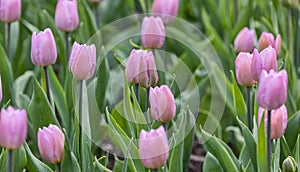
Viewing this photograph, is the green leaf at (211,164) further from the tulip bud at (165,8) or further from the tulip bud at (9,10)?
the tulip bud at (9,10)

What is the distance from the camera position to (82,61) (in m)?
1.60

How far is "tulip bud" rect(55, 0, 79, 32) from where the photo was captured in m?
2.04

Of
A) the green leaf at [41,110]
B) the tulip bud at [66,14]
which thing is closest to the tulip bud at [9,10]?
the tulip bud at [66,14]

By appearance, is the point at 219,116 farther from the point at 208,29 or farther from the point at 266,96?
the point at 266,96

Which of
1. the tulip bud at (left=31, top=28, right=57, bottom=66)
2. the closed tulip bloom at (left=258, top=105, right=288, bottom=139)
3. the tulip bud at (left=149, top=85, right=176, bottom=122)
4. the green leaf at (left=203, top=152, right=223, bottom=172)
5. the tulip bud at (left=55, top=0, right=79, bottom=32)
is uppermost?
the tulip bud at (left=55, top=0, right=79, bottom=32)

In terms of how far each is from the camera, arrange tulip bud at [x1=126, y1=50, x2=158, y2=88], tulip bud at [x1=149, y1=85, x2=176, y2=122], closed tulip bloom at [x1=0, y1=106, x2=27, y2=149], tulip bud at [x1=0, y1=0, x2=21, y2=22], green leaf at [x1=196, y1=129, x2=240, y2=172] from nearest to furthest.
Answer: closed tulip bloom at [x1=0, y1=106, x2=27, y2=149] → tulip bud at [x1=149, y1=85, x2=176, y2=122] → tulip bud at [x1=126, y1=50, x2=158, y2=88] → green leaf at [x1=196, y1=129, x2=240, y2=172] → tulip bud at [x1=0, y1=0, x2=21, y2=22]

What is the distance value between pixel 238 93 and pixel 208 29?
85 cm

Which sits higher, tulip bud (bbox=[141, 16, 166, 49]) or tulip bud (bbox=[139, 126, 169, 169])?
tulip bud (bbox=[141, 16, 166, 49])

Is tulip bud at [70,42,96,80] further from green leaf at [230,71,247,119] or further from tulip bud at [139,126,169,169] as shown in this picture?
green leaf at [230,71,247,119]

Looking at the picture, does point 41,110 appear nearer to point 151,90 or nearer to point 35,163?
point 35,163

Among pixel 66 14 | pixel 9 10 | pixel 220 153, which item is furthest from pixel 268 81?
pixel 9 10

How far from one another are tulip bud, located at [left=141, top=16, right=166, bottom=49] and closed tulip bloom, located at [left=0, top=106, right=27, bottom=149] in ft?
2.39

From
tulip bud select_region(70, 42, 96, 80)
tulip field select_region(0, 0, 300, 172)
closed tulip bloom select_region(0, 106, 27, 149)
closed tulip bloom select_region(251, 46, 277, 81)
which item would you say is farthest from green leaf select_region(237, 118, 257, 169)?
closed tulip bloom select_region(0, 106, 27, 149)

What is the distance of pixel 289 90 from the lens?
2.21 metres
